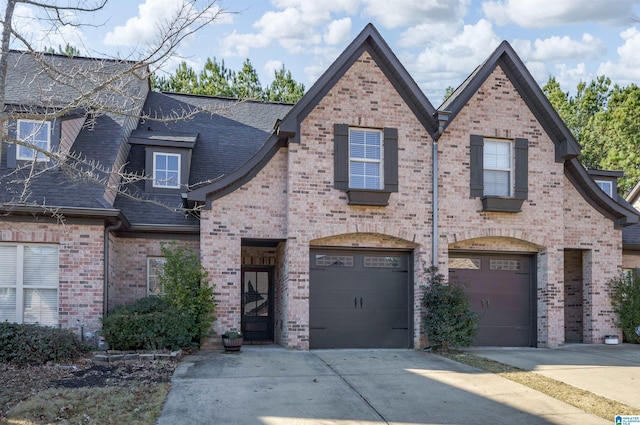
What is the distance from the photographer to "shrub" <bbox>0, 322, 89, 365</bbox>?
10.8m

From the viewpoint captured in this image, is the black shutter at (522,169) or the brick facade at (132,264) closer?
the brick facade at (132,264)

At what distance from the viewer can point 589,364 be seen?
39.2 feet

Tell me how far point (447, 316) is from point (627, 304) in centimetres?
556

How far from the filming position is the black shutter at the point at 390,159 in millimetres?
14102

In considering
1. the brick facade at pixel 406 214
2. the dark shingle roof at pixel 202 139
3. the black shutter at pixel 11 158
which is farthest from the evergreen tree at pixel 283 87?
the black shutter at pixel 11 158

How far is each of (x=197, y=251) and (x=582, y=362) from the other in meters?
8.87

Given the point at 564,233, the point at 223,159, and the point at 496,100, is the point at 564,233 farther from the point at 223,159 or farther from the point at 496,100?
the point at 223,159

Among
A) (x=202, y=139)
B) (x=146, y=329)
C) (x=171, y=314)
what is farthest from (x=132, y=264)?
(x=202, y=139)

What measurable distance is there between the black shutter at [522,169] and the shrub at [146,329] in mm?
8351

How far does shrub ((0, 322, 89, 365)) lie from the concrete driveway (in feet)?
7.32

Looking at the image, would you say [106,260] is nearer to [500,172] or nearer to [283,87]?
[500,172]

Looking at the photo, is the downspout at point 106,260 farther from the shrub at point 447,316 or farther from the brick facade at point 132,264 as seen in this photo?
the shrub at point 447,316

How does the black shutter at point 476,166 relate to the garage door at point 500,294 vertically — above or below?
above

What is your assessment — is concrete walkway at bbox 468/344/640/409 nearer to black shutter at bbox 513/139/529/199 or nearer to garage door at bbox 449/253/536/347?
garage door at bbox 449/253/536/347
